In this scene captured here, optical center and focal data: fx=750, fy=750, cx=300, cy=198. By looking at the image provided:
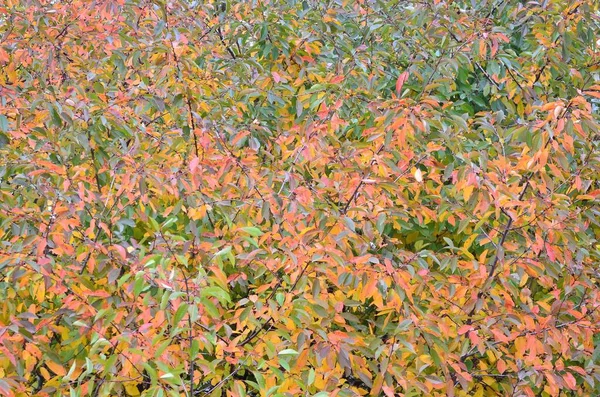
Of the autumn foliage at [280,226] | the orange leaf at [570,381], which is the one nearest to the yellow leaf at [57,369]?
the autumn foliage at [280,226]

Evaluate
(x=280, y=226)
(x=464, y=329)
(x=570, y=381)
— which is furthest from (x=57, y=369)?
(x=570, y=381)

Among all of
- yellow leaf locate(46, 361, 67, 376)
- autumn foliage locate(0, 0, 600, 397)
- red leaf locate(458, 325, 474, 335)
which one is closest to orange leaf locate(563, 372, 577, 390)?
autumn foliage locate(0, 0, 600, 397)

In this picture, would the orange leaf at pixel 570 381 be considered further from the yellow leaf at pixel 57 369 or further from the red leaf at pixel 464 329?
the yellow leaf at pixel 57 369

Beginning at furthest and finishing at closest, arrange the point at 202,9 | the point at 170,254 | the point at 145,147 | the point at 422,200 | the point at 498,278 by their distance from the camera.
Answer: the point at 202,9, the point at 422,200, the point at 145,147, the point at 498,278, the point at 170,254

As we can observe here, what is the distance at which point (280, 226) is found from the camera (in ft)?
8.78

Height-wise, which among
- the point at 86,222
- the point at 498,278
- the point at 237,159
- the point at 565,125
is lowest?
the point at 86,222

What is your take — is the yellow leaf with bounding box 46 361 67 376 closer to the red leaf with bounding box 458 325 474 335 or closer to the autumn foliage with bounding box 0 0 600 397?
the autumn foliage with bounding box 0 0 600 397

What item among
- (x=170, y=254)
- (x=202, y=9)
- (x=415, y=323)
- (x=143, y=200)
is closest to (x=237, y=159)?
(x=143, y=200)

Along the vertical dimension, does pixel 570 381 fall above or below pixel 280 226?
below

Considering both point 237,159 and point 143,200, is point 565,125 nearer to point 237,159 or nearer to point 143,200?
point 237,159

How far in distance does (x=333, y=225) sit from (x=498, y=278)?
0.65 m

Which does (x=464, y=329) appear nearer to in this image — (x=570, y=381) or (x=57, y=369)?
(x=570, y=381)

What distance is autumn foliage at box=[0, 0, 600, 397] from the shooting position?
2336 millimetres

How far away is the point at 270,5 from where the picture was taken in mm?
4129
